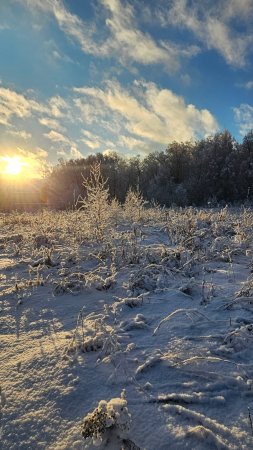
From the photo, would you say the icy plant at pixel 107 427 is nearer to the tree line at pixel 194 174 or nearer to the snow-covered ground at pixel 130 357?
the snow-covered ground at pixel 130 357

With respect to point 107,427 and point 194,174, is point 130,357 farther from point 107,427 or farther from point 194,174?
point 194,174

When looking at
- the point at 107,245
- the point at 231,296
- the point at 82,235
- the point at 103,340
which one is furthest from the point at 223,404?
the point at 82,235

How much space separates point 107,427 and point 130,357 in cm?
82

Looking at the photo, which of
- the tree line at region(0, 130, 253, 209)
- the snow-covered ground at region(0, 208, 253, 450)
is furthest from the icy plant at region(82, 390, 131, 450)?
the tree line at region(0, 130, 253, 209)

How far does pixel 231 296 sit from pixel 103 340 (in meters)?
1.65

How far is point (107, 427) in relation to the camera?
1881 mm

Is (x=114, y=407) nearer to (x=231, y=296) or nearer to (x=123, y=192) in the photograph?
(x=231, y=296)

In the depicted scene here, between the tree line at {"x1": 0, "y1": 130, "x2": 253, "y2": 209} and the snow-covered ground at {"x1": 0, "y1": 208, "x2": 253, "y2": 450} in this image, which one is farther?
the tree line at {"x1": 0, "y1": 130, "x2": 253, "y2": 209}

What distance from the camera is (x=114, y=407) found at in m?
1.95

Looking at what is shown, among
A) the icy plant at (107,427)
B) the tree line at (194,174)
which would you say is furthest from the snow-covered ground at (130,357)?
the tree line at (194,174)

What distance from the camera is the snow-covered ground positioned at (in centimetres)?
191

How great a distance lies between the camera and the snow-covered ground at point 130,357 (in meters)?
1.91

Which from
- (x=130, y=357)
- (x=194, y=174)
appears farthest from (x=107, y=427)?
(x=194, y=174)

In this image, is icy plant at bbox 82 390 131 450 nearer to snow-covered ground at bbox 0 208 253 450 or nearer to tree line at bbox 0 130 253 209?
snow-covered ground at bbox 0 208 253 450
